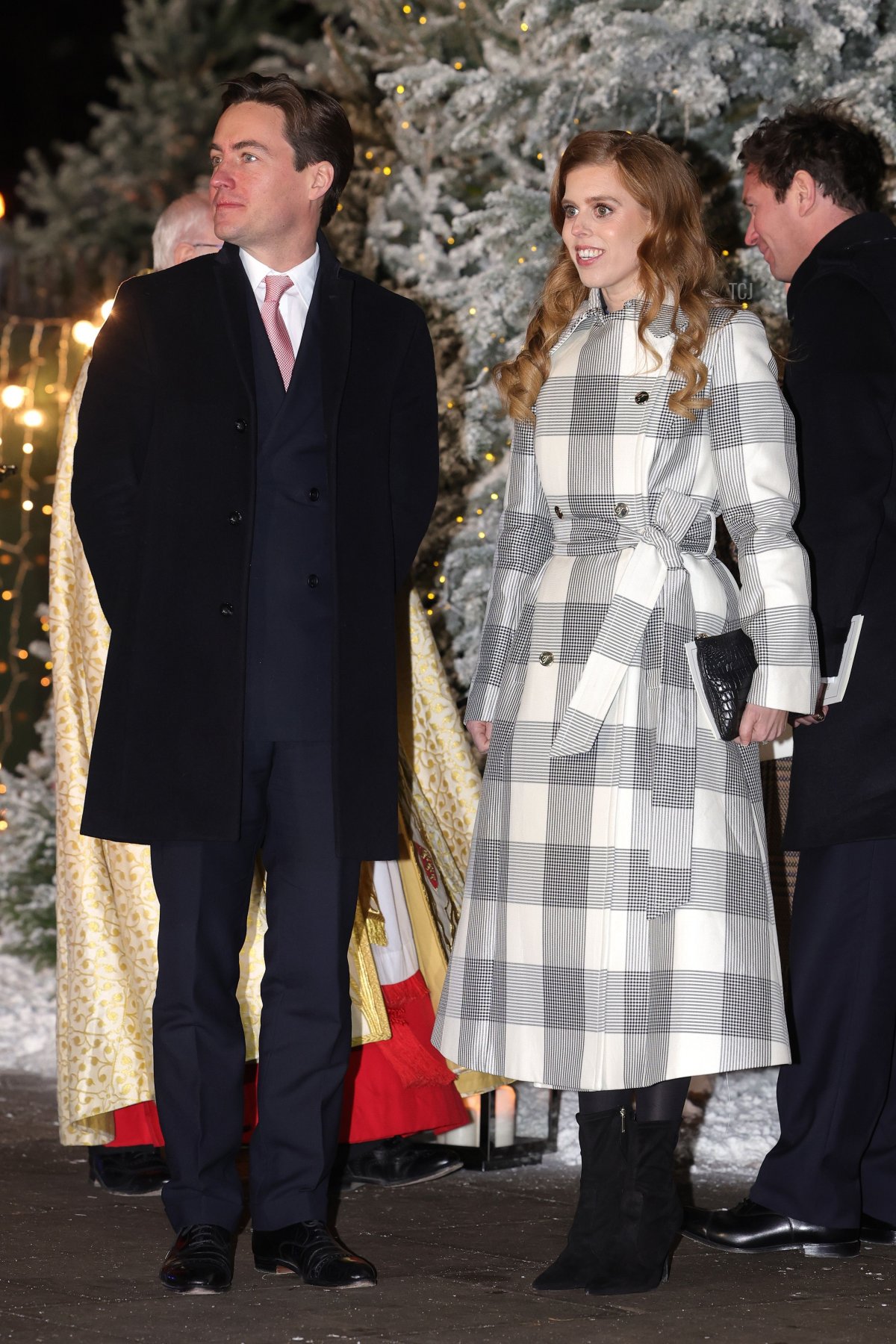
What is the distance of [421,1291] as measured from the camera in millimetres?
2820

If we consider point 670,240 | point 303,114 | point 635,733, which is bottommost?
point 635,733

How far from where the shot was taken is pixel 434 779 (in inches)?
151

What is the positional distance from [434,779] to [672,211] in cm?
139

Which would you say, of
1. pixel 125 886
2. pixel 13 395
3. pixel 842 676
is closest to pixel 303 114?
pixel 842 676

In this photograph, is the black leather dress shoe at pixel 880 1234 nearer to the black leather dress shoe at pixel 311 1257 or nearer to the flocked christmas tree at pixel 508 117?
the black leather dress shoe at pixel 311 1257

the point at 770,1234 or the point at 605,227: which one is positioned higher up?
the point at 605,227

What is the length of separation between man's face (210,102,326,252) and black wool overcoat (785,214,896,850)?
3.15 feet

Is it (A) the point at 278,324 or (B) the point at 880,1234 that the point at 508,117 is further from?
(B) the point at 880,1234

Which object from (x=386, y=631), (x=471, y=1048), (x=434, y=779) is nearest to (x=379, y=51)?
(x=434, y=779)

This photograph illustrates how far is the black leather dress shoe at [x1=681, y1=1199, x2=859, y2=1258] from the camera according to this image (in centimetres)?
312

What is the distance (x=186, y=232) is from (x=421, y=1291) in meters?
2.15

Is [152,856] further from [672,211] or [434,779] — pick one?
[672,211]

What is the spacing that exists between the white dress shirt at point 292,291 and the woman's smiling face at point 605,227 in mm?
478

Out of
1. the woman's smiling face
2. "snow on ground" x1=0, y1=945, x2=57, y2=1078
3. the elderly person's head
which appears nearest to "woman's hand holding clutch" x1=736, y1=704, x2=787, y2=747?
the woman's smiling face
